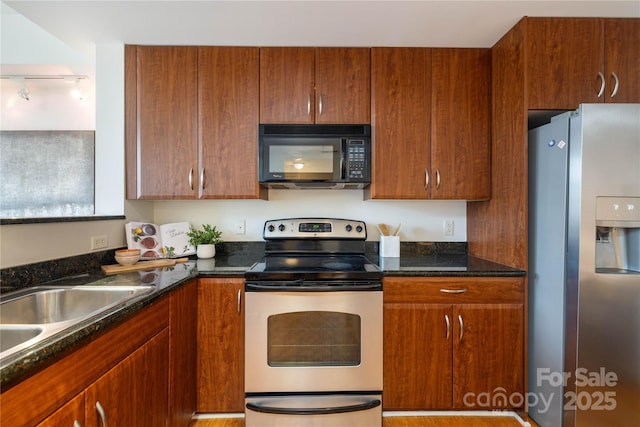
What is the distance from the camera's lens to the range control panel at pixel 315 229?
2.12 m

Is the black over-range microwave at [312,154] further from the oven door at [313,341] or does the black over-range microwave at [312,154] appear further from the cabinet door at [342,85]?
the oven door at [313,341]

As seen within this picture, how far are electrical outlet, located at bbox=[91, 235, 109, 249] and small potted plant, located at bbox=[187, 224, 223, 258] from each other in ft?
1.58

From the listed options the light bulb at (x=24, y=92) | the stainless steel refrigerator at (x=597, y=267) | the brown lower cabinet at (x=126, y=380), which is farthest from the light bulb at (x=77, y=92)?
the stainless steel refrigerator at (x=597, y=267)

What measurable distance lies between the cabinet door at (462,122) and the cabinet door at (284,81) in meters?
0.82

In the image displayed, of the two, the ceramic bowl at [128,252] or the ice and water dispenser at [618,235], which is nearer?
the ice and water dispenser at [618,235]

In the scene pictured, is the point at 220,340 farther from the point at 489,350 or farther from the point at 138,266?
the point at 489,350

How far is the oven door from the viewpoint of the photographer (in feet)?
5.31

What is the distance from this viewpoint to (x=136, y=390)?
1136 mm

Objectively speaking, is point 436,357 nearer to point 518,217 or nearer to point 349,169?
point 518,217

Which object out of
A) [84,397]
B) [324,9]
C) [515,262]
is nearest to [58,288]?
[84,397]

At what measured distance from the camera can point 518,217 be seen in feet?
5.56

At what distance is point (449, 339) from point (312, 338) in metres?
0.76

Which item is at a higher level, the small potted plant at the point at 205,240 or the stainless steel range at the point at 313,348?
the small potted plant at the point at 205,240

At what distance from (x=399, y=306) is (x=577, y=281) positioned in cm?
84
